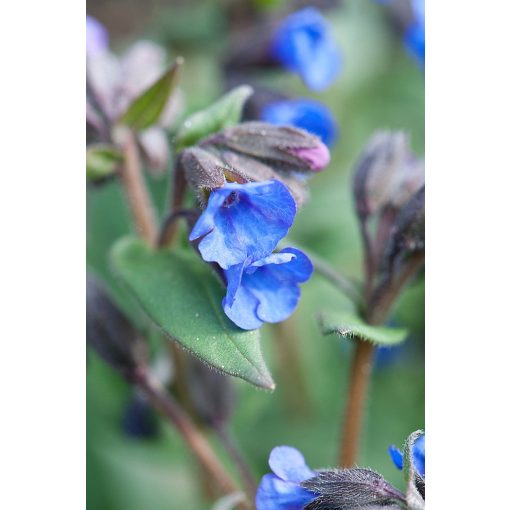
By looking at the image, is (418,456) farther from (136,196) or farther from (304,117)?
(304,117)

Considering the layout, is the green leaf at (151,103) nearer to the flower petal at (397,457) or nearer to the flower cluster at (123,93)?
the flower cluster at (123,93)

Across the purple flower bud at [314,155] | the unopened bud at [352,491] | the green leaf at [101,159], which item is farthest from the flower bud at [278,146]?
the unopened bud at [352,491]

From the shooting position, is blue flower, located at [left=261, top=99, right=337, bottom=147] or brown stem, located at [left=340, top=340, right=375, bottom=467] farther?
blue flower, located at [left=261, top=99, right=337, bottom=147]

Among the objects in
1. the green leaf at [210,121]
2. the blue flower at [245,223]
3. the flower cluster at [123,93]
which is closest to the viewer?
the blue flower at [245,223]

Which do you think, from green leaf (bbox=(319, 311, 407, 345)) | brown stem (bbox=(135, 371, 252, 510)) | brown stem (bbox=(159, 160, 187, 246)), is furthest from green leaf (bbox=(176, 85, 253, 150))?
brown stem (bbox=(135, 371, 252, 510))

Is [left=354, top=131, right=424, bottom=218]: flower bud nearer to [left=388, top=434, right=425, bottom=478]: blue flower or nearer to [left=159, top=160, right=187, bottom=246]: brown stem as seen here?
[left=159, top=160, right=187, bottom=246]: brown stem
